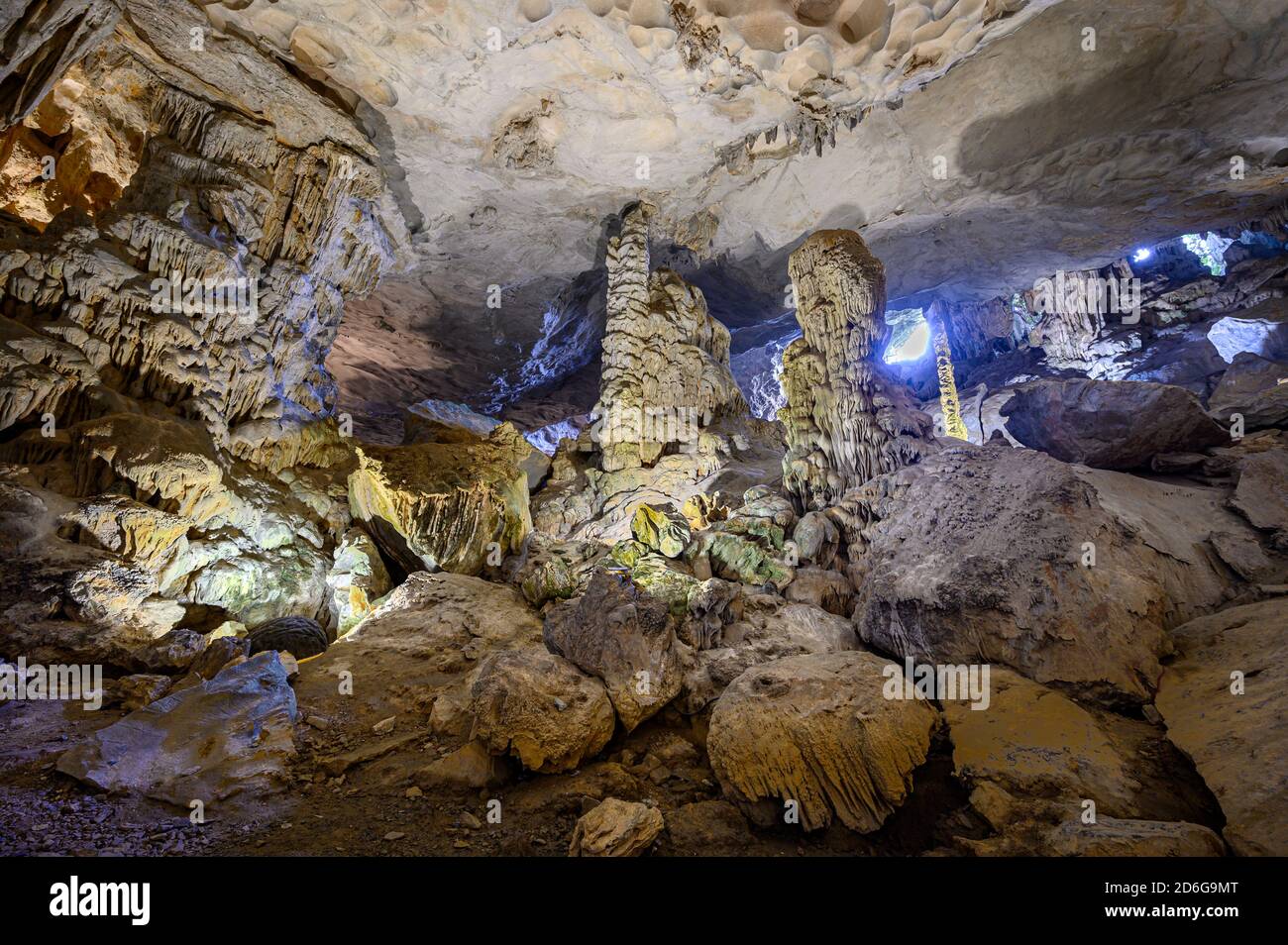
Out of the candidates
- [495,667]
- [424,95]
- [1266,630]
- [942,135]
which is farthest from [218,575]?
[942,135]

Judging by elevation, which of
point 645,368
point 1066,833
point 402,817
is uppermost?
point 645,368

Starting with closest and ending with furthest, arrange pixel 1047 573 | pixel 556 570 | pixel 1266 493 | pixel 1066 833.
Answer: pixel 1066 833, pixel 1047 573, pixel 1266 493, pixel 556 570

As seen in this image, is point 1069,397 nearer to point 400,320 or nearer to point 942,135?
point 942,135

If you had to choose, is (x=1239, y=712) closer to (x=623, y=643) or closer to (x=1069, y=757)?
(x=1069, y=757)

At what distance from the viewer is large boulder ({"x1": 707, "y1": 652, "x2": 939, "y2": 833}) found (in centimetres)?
293

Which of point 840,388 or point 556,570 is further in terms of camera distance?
point 840,388

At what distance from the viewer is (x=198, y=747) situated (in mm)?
3385

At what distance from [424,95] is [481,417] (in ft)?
20.6

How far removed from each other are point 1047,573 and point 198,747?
19.3ft

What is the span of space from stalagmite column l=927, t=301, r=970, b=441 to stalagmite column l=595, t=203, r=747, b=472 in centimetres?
925

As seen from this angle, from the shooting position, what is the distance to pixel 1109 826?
223cm

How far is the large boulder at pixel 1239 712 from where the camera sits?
7.13 ft

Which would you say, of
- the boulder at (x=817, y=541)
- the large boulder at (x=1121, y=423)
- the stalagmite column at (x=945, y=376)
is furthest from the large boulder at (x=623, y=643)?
the stalagmite column at (x=945, y=376)

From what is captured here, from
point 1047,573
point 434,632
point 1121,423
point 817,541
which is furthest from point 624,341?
point 1047,573
